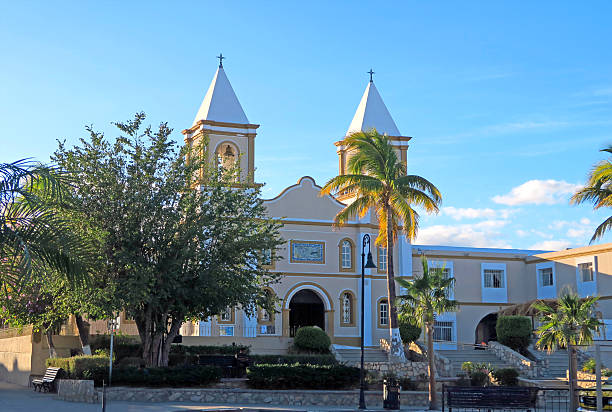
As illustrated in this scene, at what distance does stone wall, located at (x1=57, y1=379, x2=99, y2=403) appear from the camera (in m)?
23.6

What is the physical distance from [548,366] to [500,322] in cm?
350

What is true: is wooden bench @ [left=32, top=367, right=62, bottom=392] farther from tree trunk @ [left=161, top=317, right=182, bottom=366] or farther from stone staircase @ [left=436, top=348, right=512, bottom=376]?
stone staircase @ [left=436, top=348, right=512, bottom=376]

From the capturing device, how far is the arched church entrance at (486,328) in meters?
45.2

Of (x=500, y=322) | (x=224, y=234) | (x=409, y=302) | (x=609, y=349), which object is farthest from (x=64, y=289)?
(x=609, y=349)

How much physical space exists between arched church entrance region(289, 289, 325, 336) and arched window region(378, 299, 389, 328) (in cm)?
288

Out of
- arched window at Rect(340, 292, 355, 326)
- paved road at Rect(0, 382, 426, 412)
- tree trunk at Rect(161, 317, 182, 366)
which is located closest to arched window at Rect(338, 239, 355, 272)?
arched window at Rect(340, 292, 355, 326)

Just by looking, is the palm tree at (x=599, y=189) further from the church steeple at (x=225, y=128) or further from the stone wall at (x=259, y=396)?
the church steeple at (x=225, y=128)

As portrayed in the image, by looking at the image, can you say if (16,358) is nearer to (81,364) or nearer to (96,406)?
(81,364)

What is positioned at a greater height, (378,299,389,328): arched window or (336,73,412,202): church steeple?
(336,73,412,202): church steeple

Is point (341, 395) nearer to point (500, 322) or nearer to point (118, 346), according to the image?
point (118, 346)

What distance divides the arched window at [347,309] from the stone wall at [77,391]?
57.7 ft

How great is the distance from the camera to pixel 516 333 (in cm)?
3647

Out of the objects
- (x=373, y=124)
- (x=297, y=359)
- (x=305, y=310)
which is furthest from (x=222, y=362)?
(x=373, y=124)

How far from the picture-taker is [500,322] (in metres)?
37.2
